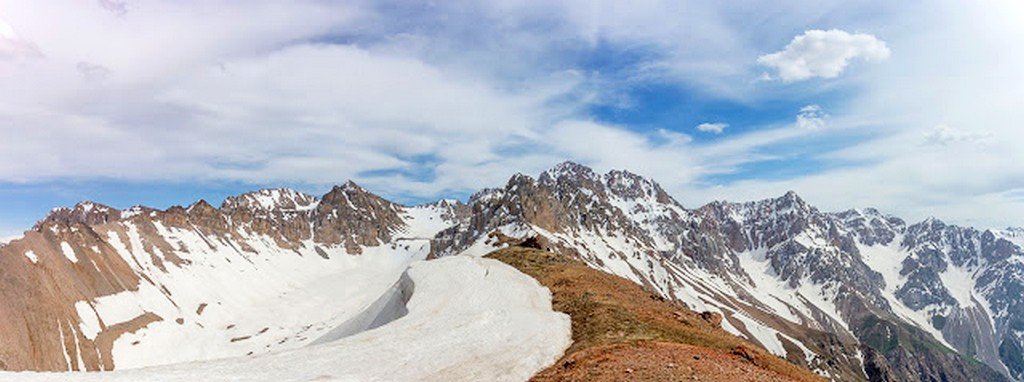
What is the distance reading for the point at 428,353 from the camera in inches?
1102

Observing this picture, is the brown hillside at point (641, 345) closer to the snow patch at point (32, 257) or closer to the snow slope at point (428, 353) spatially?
the snow slope at point (428, 353)

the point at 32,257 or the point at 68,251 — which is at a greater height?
the point at 68,251

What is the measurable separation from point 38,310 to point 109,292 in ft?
150

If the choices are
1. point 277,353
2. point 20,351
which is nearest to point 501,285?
point 277,353

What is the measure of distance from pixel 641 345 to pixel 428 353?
31.4 feet

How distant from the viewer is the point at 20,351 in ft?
381

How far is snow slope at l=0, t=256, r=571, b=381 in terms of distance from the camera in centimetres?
2392

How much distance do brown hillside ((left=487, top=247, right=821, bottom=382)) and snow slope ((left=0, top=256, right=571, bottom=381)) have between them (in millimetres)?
1397

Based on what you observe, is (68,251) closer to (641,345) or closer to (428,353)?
(428,353)

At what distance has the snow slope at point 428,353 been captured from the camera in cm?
2392

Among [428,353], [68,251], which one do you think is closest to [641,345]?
[428,353]

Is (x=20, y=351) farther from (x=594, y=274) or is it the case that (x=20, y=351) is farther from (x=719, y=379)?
(x=719, y=379)

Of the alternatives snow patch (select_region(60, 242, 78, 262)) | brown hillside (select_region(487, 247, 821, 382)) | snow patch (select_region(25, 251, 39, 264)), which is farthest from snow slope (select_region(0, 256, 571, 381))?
snow patch (select_region(60, 242, 78, 262))

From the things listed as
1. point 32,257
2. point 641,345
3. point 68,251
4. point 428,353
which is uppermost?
point 68,251
